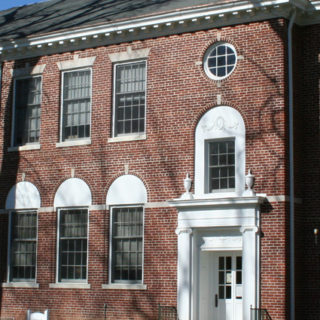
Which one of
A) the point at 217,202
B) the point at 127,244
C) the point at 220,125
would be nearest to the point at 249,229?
the point at 217,202

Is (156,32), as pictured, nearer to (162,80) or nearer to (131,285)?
(162,80)

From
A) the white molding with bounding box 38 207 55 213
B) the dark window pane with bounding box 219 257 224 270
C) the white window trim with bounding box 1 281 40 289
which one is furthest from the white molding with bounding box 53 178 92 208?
the dark window pane with bounding box 219 257 224 270

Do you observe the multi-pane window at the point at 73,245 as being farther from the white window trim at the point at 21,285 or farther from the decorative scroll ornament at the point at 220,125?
the decorative scroll ornament at the point at 220,125

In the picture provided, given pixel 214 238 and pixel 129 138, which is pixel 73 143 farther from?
pixel 214 238

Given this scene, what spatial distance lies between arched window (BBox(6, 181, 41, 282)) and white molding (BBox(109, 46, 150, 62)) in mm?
4869

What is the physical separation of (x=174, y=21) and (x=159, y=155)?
3856mm

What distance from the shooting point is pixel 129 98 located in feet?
81.6

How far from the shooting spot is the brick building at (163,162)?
2189 cm

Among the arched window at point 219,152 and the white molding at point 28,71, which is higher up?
the white molding at point 28,71

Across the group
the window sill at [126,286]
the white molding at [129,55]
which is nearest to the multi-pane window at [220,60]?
the white molding at [129,55]

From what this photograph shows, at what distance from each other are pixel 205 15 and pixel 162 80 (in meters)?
2.34

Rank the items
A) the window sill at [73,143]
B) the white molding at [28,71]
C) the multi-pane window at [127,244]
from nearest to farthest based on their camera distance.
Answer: the multi-pane window at [127,244], the window sill at [73,143], the white molding at [28,71]

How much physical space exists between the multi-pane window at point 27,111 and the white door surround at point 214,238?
6.19 metres

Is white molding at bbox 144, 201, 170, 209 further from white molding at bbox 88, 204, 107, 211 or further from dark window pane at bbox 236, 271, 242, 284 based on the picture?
dark window pane at bbox 236, 271, 242, 284
